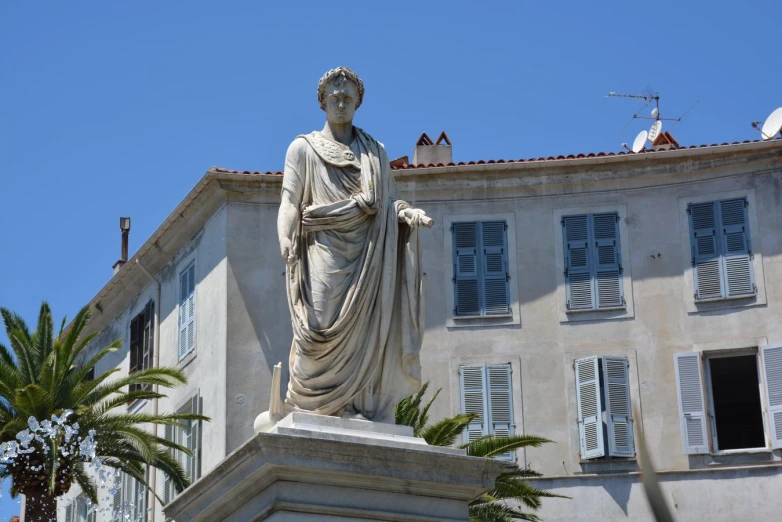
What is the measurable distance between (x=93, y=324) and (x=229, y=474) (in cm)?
3131

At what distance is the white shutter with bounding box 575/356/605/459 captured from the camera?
1284 inches

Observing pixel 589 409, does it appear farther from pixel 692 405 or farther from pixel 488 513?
pixel 488 513

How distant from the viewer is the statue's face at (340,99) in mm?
11523

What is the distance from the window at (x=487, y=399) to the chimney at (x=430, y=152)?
5017 mm

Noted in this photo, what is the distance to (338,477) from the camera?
10.2 meters

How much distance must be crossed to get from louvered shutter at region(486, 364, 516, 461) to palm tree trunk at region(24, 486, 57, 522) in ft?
30.7

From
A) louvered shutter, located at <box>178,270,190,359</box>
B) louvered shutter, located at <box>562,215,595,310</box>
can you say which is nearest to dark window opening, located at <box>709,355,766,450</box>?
louvered shutter, located at <box>562,215,595,310</box>

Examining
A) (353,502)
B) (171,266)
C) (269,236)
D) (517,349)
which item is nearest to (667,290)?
(517,349)

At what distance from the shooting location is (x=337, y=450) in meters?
10.2

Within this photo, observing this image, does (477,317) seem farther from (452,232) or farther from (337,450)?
(337,450)

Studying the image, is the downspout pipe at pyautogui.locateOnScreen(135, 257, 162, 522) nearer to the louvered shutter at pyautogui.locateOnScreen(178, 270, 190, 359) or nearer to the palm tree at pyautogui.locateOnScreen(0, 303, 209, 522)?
the louvered shutter at pyautogui.locateOnScreen(178, 270, 190, 359)

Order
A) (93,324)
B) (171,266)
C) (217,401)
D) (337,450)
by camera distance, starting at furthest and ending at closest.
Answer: (93,324)
(171,266)
(217,401)
(337,450)

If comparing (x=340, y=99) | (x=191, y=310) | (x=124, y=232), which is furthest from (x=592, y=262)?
(x=340, y=99)

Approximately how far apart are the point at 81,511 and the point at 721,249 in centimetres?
1668
